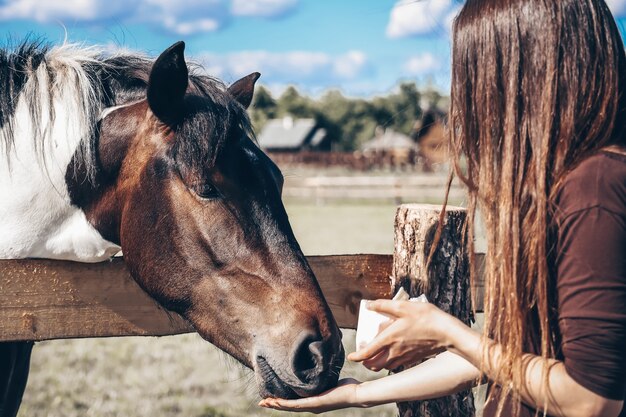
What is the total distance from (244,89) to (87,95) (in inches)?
29.3

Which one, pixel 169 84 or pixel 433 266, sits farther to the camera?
pixel 433 266

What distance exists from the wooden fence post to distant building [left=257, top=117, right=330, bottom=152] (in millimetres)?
80278

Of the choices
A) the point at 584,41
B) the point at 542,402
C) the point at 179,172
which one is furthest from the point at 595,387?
the point at 179,172

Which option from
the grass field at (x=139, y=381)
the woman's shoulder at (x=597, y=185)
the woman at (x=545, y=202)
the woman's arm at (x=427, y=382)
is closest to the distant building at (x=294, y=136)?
the grass field at (x=139, y=381)

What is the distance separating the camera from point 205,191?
215 cm

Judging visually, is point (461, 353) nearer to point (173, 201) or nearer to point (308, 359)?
point (308, 359)

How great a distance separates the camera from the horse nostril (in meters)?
1.92

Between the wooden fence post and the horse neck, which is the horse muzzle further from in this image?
the horse neck

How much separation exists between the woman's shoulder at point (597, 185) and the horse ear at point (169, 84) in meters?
1.41

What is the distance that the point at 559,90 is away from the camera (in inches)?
52.6

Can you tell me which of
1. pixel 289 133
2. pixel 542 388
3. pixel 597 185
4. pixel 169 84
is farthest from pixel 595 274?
pixel 289 133

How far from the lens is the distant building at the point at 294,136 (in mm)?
83812

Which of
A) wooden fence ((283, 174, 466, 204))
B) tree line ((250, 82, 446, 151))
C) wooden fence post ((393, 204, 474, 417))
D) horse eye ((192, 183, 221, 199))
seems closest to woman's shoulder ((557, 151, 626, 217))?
wooden fence post ((393, 204, 474, 417))

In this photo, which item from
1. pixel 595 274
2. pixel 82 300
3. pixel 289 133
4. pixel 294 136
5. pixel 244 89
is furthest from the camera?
pixel 289 133
